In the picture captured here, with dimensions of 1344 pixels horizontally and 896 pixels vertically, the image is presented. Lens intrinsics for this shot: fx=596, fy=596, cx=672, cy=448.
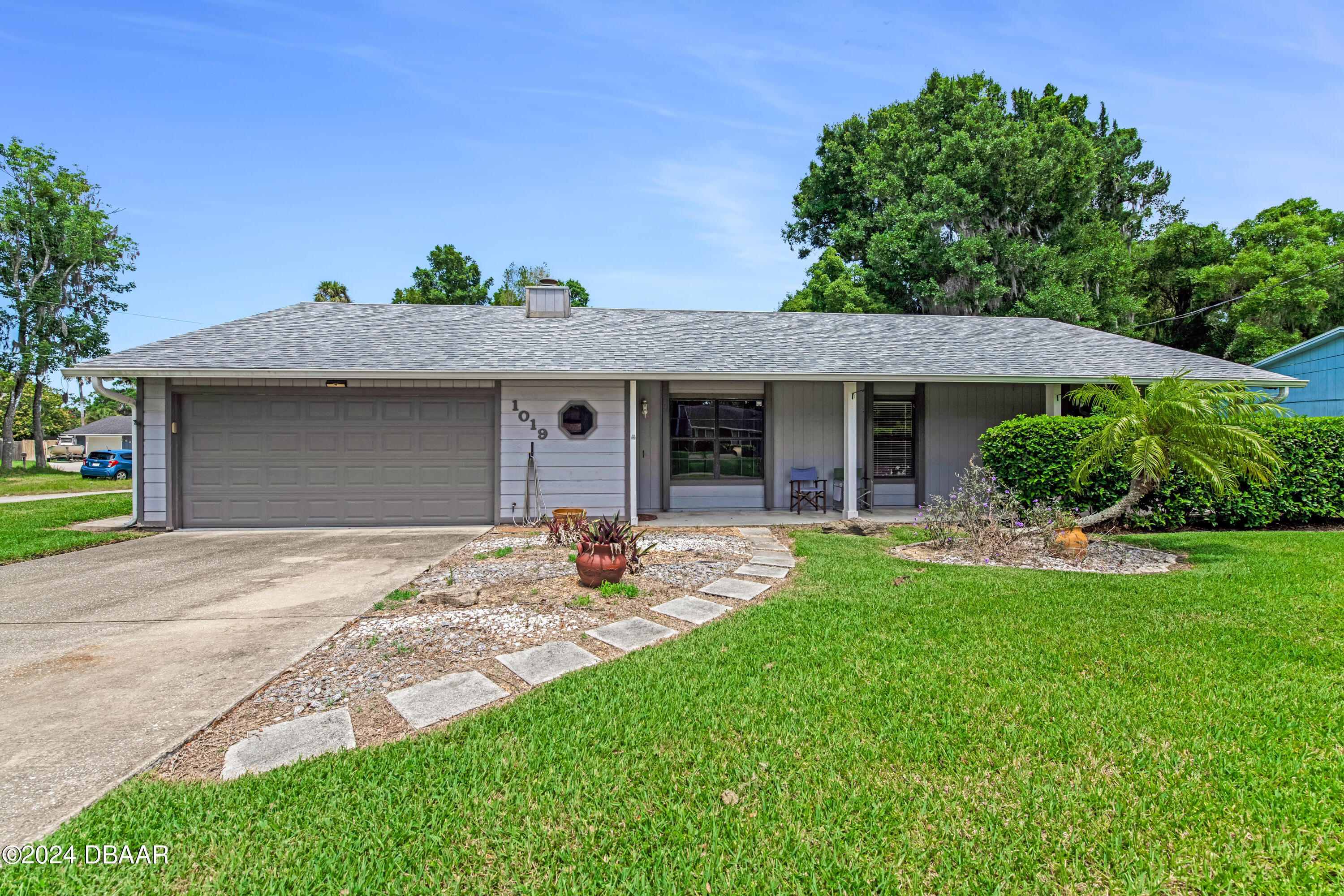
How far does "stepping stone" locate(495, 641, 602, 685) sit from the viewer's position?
319 cm

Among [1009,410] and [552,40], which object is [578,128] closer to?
[552,40]

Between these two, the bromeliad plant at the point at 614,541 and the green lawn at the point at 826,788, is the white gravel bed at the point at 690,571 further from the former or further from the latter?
the green lawn at the point at 826,788

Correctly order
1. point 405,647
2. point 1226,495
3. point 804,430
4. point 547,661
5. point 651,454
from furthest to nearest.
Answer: point 804,430
point 651,454
point 1226,495
point 405,647
point 547,661

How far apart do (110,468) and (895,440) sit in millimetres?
24892

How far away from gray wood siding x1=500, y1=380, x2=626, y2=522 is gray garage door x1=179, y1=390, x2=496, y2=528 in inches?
11.0

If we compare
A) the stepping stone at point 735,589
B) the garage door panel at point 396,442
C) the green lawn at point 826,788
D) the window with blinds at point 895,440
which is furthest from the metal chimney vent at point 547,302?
the green lawn at point 826,788

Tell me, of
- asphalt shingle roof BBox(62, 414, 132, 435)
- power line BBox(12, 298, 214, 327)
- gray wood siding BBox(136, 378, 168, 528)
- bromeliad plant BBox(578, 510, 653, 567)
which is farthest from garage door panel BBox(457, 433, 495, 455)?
asphalt shingle roof BBox(62, 414, 132, 435)

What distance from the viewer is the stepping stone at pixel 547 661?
3188mm

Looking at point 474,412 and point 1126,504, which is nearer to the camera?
point 1126,504

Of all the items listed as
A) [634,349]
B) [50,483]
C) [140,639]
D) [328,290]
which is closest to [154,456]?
[140,639]

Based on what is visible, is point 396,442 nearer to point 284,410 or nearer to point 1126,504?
point 284,410

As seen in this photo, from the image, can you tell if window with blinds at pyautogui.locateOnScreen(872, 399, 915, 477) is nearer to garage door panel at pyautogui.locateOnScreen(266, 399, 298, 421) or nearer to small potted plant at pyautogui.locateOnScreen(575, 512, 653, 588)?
small potted plant at pyautogui.locateOnScreen(575, 512, 653, 588)

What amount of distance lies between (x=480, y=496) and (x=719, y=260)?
12722 millimetres

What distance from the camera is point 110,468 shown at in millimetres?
20141
